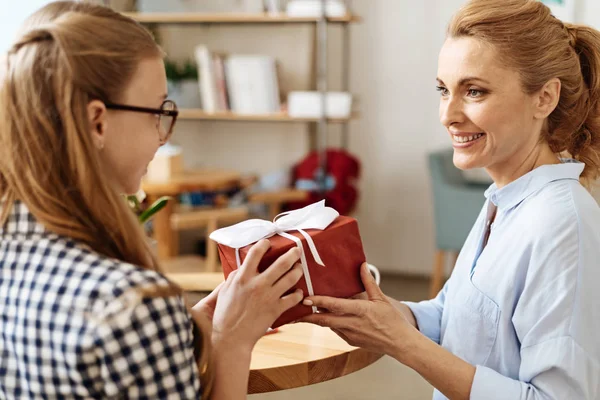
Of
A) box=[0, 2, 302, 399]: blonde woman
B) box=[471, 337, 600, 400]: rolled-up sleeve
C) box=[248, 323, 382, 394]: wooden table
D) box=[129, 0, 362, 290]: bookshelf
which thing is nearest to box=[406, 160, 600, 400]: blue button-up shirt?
box=[471, 337, 600, 400]: rolled-up sleeve

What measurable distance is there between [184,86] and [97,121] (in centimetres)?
354

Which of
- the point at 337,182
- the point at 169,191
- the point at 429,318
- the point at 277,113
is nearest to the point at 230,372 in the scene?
the point at 429,318

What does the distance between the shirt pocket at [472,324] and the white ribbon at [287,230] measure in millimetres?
301

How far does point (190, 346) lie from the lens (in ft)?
3.07

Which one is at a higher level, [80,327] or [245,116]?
[80,327]

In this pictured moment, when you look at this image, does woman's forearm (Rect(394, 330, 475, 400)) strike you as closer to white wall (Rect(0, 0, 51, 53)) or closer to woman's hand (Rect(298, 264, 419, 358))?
woman's hand (Rect(298, 264, 419, 358))

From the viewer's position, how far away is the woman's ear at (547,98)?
1344mm

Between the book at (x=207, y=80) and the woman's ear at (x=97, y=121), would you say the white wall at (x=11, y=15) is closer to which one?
the book at (x=207, y=80)

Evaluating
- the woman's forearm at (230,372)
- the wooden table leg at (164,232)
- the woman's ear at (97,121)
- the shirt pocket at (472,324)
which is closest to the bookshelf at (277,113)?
the wooden table leg at (164,232)

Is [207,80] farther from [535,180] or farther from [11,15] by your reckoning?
[535,180]

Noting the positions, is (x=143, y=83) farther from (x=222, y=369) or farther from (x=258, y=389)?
(x=258, y=389)

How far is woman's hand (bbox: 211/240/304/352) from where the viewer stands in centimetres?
109

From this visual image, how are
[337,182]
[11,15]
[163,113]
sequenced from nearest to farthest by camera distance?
[163,113] < [11,15] < [337,182]

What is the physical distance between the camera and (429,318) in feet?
5.04
